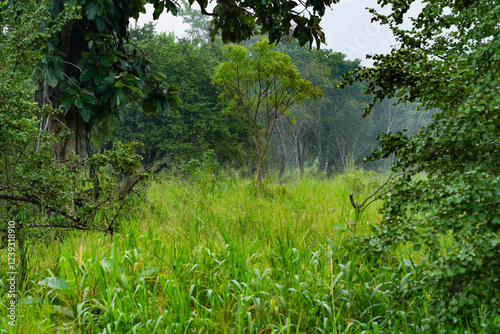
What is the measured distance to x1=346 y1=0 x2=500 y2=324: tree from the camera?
1843 millimetres

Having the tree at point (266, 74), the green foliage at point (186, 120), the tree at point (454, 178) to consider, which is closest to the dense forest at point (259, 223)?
the tree at point (454, 178)

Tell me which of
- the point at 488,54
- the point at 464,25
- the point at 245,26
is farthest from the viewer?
the point at 245,26

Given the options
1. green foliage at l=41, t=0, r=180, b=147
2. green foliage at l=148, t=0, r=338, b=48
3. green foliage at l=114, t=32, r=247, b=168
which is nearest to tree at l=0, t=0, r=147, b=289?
green foliage at l=41, t=0, r=180, b=147

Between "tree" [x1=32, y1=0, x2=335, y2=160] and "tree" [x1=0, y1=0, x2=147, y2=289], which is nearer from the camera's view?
"tree" [x1=0, y1=0, x2=147, y2=289]

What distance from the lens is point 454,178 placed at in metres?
2.03

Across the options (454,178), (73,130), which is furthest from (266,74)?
(454,178)

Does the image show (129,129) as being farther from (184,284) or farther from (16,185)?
(184,284)

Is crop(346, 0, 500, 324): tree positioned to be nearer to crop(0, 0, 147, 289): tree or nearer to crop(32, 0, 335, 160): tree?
crop(32, 0, 335, 160): tree

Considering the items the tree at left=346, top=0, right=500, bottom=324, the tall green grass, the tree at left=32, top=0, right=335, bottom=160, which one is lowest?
the tall green grass

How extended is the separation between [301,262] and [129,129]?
13.8 m

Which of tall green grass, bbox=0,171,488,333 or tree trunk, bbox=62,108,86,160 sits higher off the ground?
tree trunk, bbox=62,108,86,160

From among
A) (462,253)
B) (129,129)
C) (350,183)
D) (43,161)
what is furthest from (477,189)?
(129,129)

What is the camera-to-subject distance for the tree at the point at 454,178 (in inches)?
72.6

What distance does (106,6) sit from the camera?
11.8 ft
